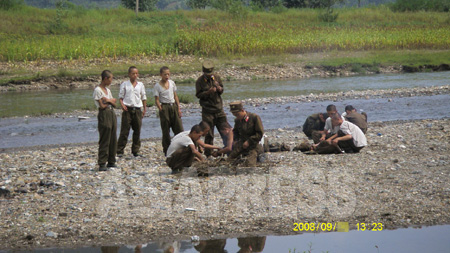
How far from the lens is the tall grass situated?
3238cm

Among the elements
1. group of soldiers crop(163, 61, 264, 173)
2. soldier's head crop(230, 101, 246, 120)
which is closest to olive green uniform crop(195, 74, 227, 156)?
group of soldiers crop(163, 61, 264, 173)

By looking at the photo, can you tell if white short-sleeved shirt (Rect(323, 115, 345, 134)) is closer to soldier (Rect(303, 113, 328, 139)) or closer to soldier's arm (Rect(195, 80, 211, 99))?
soldier (Rect(303, 113, 328, 139))

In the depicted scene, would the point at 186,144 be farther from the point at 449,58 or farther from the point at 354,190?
the point at 449,58

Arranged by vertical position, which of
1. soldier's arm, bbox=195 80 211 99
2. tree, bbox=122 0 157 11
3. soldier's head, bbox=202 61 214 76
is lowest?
soldier's arm, bbox=195 80 211 99

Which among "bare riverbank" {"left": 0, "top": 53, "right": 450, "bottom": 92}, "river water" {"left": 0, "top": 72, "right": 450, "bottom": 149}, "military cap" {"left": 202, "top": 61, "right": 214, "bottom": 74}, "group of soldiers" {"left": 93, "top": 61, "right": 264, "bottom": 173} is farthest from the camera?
"bare riverbank" {"left": 0, "top": 53, "right": 450, "bottom": 92}

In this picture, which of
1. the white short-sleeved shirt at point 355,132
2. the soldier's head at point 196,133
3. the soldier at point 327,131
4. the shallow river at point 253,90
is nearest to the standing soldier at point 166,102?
the soldier's head at point 196,133

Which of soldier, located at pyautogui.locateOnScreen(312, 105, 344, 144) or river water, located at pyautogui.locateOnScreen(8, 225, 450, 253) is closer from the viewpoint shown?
river water, located at pyautogui.locateOnScreen(8, 225, 450, 253)

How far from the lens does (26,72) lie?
2839 cm

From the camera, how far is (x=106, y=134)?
9906mm

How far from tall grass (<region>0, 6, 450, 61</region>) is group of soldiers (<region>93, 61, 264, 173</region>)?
67.5ft

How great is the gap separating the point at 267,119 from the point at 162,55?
16.0m

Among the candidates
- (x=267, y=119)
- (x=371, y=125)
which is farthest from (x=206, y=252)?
(x=267, y=119)

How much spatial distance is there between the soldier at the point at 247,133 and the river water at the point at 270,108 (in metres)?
5.95

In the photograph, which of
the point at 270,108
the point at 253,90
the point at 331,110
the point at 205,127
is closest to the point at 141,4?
the point at 253,90
